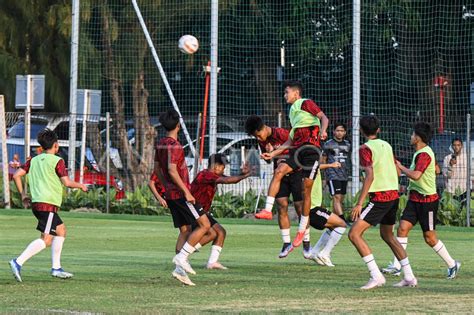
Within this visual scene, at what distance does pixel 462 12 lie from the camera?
33.8m

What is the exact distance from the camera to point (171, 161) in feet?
43.9

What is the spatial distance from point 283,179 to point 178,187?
3369 millimetres

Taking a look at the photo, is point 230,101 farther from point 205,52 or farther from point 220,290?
point 220,290

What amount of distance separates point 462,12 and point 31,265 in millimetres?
21072

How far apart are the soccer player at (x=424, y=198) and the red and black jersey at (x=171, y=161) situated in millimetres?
2479

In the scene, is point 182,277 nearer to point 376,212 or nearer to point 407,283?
point 376,212

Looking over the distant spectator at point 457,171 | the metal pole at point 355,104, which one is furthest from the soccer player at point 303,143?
the metal pole at point 355,104

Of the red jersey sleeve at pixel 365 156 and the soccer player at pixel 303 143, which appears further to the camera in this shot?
the soccer player at pixel 303 143

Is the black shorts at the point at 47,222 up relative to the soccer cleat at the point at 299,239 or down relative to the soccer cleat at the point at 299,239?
up

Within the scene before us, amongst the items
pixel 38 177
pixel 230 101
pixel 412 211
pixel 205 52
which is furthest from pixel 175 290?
pixel 205 52

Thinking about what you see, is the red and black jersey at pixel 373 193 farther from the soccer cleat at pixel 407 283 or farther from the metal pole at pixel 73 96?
the metal pole at pixel 73 96

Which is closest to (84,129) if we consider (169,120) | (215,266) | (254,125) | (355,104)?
(355,104)

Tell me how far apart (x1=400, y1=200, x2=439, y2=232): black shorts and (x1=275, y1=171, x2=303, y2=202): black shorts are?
2.42 meters

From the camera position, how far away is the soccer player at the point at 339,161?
22.2 m
